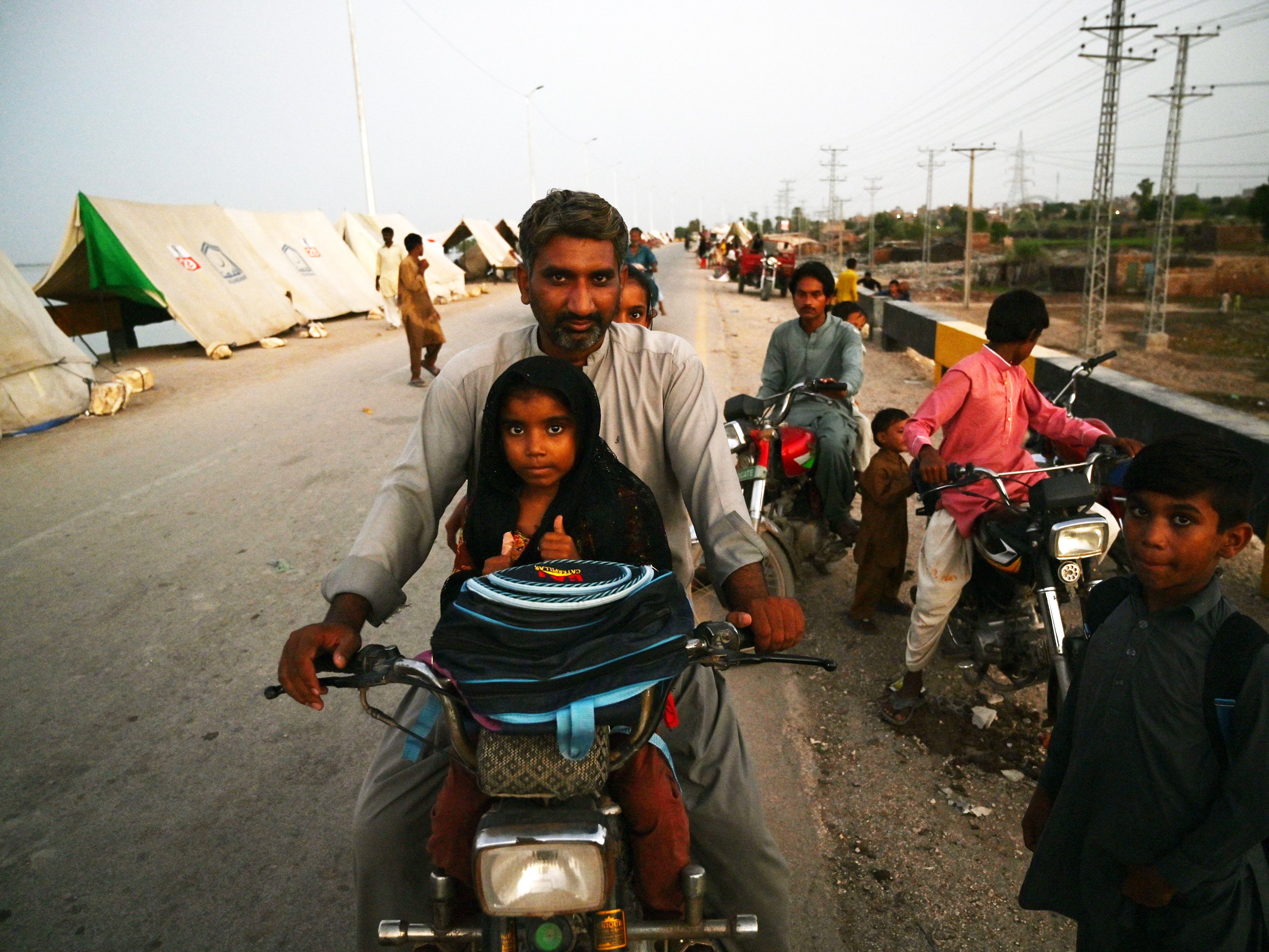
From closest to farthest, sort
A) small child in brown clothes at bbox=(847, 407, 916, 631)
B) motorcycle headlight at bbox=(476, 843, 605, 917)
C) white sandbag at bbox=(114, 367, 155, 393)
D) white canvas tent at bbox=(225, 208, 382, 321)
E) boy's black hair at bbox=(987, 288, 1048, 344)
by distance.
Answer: motorcycle headlight at bbox=(476, 843, 605, 917) → boy's black hair at bbox=(987, 288, 1048, 344) → small child in brown clothes at bbox=(847, 407, 916, 631) → white sandbag at bbox=(114, 367, 155, 393) → white canvas tent at bbox=(225, 208, 382, 321)

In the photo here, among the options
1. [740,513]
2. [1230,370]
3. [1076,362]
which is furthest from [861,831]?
[1230,370]

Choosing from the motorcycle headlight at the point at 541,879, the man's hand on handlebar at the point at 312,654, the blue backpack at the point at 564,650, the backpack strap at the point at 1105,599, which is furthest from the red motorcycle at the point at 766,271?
the motorcycle headlight at the point at 541,879

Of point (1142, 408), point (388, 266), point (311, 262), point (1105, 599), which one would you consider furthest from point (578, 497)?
point (311, 262)

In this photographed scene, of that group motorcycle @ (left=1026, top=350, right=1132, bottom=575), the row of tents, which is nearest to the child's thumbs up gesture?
motorcycle @ (left=1026, top=350, right=1132, bottom=575)

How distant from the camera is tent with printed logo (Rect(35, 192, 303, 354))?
15.4 m

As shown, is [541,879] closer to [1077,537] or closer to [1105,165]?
[1077,537]

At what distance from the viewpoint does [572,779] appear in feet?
4.81

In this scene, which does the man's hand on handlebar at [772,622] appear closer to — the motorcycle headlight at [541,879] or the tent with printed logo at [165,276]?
the motorcycle headlight at [541,879]

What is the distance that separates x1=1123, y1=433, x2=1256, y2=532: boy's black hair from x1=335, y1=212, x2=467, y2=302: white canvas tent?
22.6 meters

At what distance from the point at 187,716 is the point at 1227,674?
3.82 m

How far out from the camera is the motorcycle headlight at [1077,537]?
3.16m

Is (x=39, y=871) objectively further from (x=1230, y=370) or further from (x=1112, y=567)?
(x=1230, y=370)

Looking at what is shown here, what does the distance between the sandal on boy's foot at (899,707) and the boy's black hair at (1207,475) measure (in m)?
2.00

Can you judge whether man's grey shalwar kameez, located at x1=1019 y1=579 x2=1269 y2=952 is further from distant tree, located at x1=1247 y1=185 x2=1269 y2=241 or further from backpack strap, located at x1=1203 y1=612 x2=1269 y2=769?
distant tree, located at x1=1247 y1=185 x2=1269 y2=241
